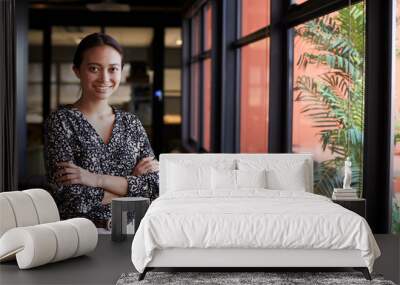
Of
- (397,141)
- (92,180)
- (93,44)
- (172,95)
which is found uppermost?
(93,44)

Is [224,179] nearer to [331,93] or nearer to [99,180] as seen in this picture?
[331,93]

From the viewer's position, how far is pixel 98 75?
7703 mm

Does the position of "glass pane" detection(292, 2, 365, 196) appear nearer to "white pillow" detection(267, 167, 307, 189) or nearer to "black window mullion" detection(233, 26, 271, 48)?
"white pillow" detection(267, 167, 307, 189)

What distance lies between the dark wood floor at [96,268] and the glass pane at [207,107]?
4.20 meters

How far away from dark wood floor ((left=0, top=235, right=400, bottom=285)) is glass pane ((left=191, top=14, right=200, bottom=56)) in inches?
193

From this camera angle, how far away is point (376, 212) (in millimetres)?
6102

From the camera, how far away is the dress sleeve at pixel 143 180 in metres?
7.64

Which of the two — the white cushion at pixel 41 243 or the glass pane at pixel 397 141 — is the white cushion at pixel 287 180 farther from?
the white cushion at pixel 41 243

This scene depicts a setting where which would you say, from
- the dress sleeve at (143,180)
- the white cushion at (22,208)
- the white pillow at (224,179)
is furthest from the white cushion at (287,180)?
the white cushion at (22,208)

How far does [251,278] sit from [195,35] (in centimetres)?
610

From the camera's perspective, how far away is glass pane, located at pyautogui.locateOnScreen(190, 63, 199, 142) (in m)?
10.6

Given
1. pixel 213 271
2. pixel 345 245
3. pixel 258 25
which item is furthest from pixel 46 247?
pixel 258 25

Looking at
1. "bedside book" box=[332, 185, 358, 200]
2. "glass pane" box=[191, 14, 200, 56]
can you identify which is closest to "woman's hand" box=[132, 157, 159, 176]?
"bedside book" box=[332, 185, 358, 200]

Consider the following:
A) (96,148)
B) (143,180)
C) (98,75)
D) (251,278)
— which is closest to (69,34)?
(98,75)
